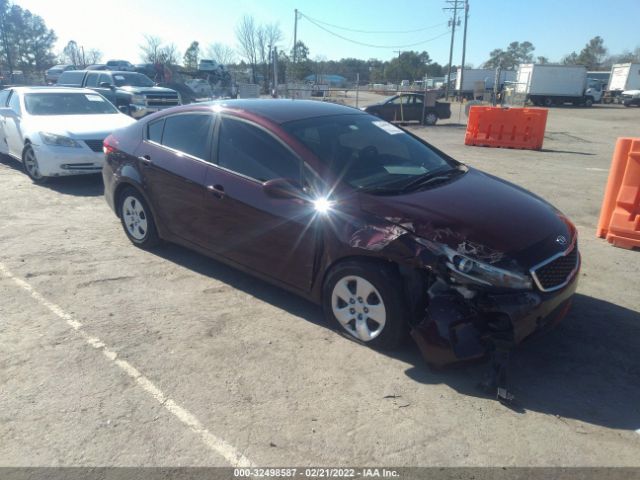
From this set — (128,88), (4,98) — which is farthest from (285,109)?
(128,88)

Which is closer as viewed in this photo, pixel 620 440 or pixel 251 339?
pixel 620 440

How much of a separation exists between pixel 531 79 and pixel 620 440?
45.5 meters

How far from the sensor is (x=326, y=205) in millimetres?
3596

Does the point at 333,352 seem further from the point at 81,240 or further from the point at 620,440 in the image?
the point at 81,240

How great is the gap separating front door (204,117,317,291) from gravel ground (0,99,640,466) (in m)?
0.44

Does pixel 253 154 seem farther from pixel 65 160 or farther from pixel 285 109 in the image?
pixel 65 160

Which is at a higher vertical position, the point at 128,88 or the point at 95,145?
the point at 128,88

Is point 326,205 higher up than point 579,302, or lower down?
higher up

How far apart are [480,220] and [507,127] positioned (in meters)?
12.6

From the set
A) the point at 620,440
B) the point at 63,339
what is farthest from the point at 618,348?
the point at 63,339

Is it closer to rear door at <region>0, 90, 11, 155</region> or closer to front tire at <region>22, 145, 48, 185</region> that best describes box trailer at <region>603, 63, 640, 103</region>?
rear door at <region>0, 90, 11, 155</region>

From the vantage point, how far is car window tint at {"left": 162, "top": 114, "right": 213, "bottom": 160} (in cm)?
458

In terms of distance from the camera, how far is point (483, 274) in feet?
10.0

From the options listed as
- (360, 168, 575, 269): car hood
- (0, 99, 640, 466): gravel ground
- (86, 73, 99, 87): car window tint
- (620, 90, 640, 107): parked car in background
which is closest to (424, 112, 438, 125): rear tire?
(86, 73, 99, 87): car window tint
